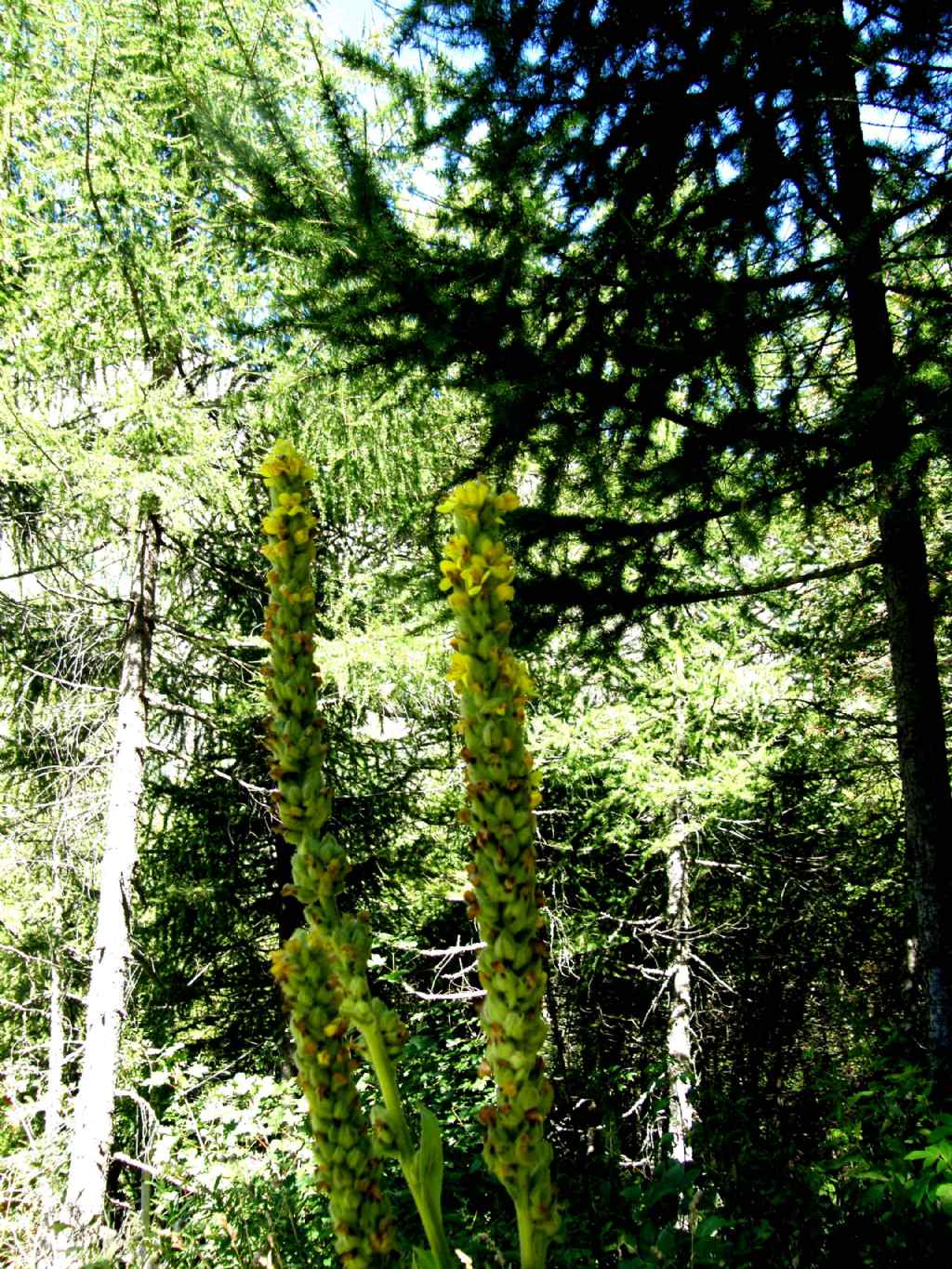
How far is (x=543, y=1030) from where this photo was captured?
34.9 inches

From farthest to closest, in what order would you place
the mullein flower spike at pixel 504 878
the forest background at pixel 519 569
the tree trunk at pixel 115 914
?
the tree trunk at pixel 115 914 → the forest background at pixel 519 569 → the mullein flower spike at pixel 504 878

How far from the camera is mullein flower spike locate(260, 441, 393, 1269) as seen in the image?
3.05 feet

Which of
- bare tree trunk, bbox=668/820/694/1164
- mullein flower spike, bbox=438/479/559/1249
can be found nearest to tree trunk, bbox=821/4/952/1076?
mullein flower spike, bbox=438/479/559/1249

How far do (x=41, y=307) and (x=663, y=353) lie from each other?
5.08 metres

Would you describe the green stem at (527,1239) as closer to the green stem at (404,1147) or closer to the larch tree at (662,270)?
the green stem at (404,1147)

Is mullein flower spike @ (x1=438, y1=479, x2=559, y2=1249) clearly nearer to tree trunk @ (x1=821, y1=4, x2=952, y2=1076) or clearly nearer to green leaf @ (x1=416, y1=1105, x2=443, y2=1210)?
green leaf @ (x1=416, y1=1105, x2=443, y2=1210)

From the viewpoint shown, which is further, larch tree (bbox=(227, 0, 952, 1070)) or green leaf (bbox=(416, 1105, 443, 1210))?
larch tree (bbox=(227, 0, 952, 1070))

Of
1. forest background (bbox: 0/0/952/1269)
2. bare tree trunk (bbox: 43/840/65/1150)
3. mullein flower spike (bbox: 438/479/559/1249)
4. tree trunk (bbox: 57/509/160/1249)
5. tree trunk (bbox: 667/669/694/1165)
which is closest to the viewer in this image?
mullein flower spike (bbox: 438/479/559/1249)

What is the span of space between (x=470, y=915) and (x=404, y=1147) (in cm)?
25

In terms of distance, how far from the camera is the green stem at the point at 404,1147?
3.02ft

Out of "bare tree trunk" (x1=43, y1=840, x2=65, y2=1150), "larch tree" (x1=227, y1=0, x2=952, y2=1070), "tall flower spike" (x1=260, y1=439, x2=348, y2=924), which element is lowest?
"bare tree trunk" (x1=43, y1=840, x2=65, y2=1150)

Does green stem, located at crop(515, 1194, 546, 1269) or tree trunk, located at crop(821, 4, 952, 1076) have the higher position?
tree trunk, located at crop(821, 4, 952, 1076)

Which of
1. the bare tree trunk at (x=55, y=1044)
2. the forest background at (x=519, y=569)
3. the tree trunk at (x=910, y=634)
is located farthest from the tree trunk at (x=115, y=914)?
the tree trunk at (x=910, y=634)

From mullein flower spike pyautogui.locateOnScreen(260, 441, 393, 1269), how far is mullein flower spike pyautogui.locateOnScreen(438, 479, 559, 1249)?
0.14m
